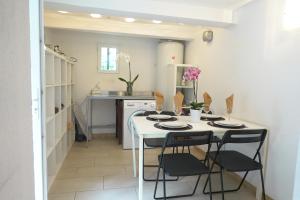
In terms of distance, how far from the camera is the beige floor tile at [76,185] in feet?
7.26

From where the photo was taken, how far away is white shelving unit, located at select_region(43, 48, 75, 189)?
2295 millimetres

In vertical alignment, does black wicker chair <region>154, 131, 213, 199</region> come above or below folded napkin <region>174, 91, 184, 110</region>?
below

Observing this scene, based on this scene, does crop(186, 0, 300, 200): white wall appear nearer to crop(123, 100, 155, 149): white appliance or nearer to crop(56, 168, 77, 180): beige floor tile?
crop(123, 100, 155, 149): white appliance

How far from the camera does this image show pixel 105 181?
241 centimetres

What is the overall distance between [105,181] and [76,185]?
1.05 ft

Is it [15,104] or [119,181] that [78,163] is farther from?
[15,104]

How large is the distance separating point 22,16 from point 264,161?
2334 millimetres

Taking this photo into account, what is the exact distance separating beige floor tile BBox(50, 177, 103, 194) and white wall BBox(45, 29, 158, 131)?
1969 millimetres

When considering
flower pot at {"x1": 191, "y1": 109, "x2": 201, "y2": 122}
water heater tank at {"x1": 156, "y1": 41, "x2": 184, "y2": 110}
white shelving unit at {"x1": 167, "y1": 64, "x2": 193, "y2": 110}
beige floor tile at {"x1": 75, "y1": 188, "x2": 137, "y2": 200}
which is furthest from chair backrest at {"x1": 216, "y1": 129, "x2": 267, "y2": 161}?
water heater tank at {"x1": 156, "y1": 41, "x2": 184, "y2": 110}

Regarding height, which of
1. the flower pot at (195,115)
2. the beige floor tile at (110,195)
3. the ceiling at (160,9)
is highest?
the ceiling at (160,9)

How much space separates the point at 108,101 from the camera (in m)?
4.31

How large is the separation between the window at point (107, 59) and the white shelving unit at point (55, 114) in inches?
42.9

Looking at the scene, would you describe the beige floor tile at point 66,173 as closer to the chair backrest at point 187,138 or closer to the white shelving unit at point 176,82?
the chair backrest at point 187,138

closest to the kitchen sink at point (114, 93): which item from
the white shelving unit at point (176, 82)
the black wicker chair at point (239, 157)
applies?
the white shelving unit at point (176, 82)
